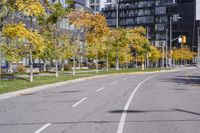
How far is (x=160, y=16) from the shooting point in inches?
6137

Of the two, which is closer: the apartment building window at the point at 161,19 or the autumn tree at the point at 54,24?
the autumn tree at the point at 54,24

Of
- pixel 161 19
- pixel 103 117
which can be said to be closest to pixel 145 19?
pixel 161 19

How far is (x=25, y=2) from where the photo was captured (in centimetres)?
2995

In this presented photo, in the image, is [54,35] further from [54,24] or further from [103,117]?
[103,117]

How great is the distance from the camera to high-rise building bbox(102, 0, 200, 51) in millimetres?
149000

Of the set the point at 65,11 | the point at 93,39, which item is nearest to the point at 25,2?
the point at 65,11

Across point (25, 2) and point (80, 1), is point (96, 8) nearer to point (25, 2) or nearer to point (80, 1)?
point (80, 1)

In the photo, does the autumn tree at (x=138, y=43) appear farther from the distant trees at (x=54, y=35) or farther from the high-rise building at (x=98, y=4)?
the high-rise building at (x=98, y=4)

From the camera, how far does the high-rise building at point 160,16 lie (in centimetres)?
14900

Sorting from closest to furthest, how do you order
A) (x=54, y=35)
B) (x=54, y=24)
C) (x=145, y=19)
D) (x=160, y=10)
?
(x=54, y=35), (x=54, y=24), (x=160, y=10), (x=145, y=19)

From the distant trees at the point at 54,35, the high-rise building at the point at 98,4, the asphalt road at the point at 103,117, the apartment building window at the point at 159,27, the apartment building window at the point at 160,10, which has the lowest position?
the asphalt road at the point at 103,117

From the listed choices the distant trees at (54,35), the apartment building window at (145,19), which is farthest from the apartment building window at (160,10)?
the distant trees at (54,35)

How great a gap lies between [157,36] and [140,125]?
14744 centimetres

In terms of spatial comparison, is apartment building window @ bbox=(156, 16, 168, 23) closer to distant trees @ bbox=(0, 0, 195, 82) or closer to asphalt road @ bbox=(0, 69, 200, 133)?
distant trees @ bbox=(0, 0, 195, 82)
